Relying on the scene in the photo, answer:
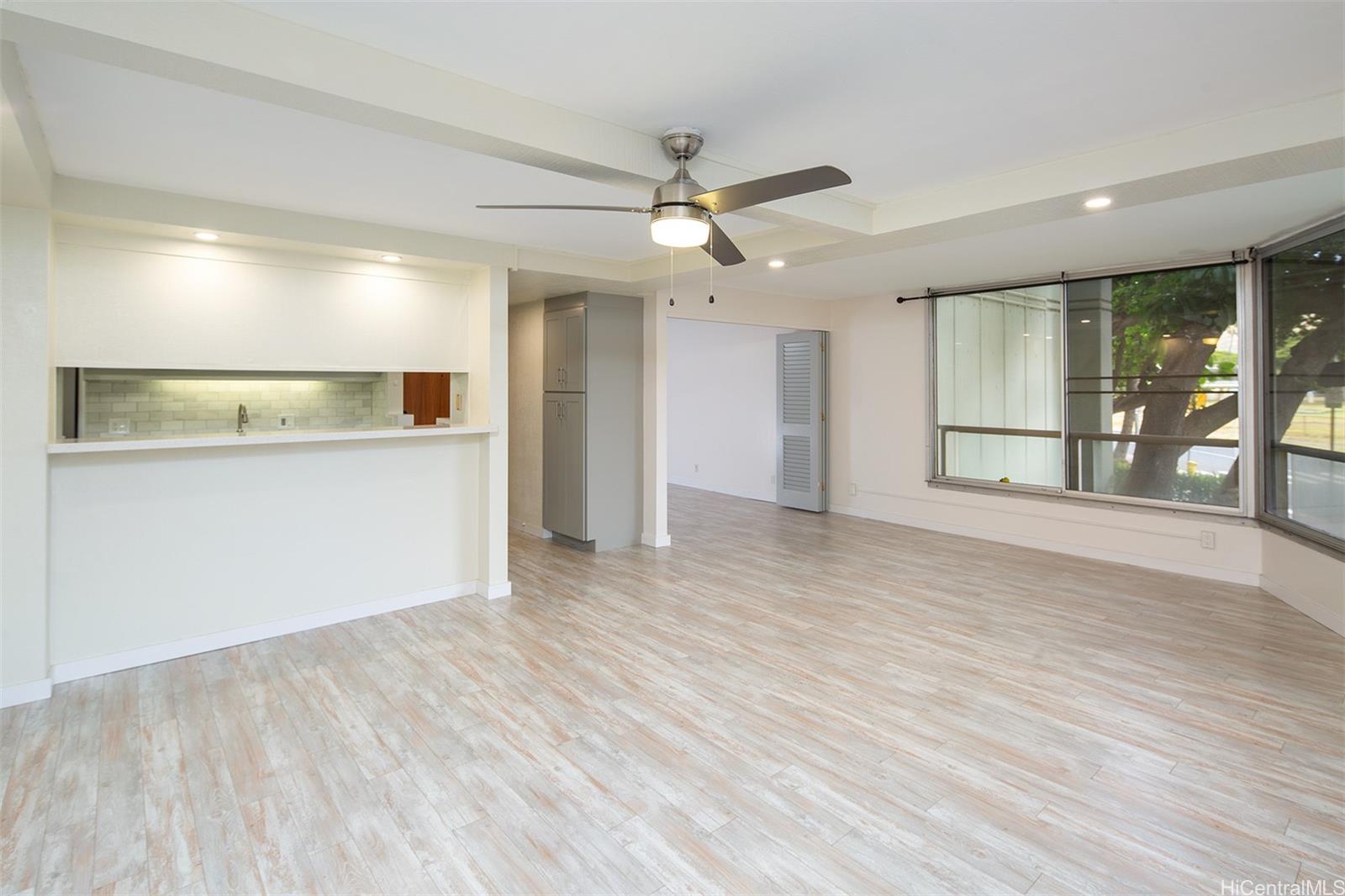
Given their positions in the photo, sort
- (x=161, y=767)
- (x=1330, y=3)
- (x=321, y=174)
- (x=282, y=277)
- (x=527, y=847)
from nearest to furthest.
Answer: (x=1330, y=3) < (x=527, y=847) < (x=161, y=767) < (x=321, y=174) < (x=282, y=277)

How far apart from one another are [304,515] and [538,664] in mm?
1745

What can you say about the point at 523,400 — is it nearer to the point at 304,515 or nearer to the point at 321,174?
the point at 304,515

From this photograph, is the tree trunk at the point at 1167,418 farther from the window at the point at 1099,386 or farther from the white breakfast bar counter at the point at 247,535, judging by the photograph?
the white breakfast bar counter at the point at 247,535

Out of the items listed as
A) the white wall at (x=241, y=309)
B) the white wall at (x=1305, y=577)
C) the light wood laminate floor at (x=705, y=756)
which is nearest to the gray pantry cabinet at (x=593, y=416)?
the white wall at (x=241, y=309)

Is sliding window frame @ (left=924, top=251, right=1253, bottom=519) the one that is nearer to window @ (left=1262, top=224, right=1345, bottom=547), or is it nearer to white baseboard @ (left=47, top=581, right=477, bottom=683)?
window @ (left=1262, top=224, right=1345, bottom=547)

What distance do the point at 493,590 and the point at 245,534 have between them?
5.03ft

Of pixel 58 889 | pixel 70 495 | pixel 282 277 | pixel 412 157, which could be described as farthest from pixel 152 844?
pixel 282 277

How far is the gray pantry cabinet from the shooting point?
579 cm

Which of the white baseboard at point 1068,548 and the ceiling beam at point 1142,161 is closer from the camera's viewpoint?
the ceiling beam at point 1142,161

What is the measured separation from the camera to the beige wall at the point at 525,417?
252 inches

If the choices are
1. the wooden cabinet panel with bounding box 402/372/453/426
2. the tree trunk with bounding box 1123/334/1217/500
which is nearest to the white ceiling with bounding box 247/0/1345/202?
the tree trunk with bounding box 1123/334/1217/500

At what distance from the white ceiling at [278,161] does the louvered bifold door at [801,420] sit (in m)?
3.90

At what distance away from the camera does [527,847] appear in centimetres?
204

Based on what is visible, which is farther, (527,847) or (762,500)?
(762,500)
